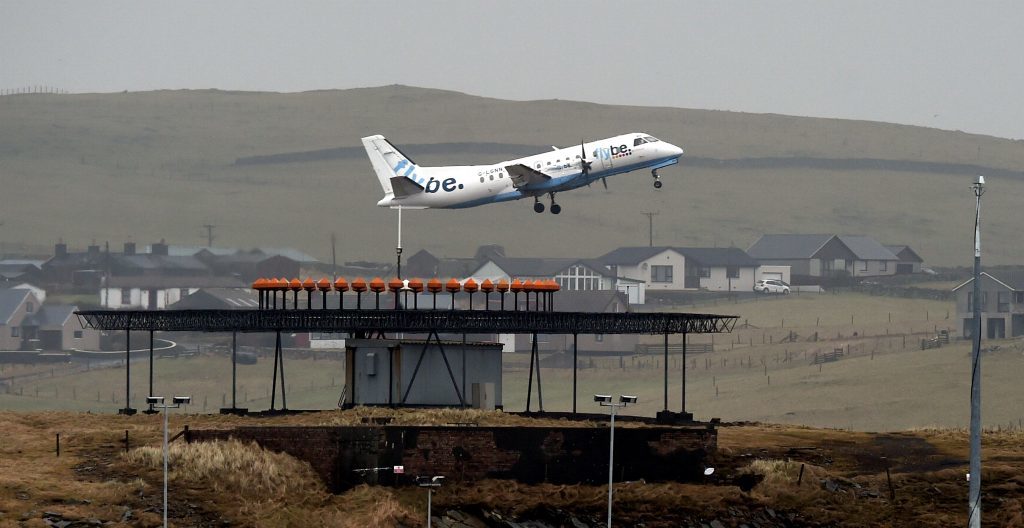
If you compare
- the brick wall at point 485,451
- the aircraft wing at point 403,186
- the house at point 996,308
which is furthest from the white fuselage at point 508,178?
the house at point 996,308

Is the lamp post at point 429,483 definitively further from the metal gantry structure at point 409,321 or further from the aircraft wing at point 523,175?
A: the aircraft wing at point 523,175

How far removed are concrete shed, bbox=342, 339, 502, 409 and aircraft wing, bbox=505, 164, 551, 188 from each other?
16.6 metres

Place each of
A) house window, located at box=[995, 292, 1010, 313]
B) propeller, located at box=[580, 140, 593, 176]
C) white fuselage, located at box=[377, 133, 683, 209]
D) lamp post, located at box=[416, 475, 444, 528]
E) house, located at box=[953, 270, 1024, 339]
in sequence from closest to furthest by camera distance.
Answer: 1. lamp post, located at box=[416, 475, 444, 528]
2. white fuselage, located at box=[377, 133, 683, 209]
3. propeller, located at box=[580, 140, 593, 176]
4. house, located at box=[953, 270, 1024, 339]
5. house window, located at box=[995, 292, 1010, 313]

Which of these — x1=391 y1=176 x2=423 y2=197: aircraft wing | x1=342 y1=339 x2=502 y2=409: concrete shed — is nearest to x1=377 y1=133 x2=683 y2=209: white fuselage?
x1=391 y1=176 x2=423 y2=197: aircraft wing

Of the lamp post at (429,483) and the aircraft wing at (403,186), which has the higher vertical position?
the aircraft wing at (403,186)

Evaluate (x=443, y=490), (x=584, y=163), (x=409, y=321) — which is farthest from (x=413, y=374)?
(x=584, y=163)

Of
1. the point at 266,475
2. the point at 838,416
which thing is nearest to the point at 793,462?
the point at 266,475

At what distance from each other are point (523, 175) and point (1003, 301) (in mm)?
87397

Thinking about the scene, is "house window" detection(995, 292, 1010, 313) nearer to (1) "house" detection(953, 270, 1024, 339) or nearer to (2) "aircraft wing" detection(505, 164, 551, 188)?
(1) "house" detection(953, 270, 1024, 339)

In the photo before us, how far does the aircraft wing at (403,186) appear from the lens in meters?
108

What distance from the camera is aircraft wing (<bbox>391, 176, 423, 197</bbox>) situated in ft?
355

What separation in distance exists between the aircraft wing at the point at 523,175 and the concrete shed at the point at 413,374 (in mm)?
16612

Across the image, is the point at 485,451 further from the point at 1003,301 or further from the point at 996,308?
the point at 1003,301

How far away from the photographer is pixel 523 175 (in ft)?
360
